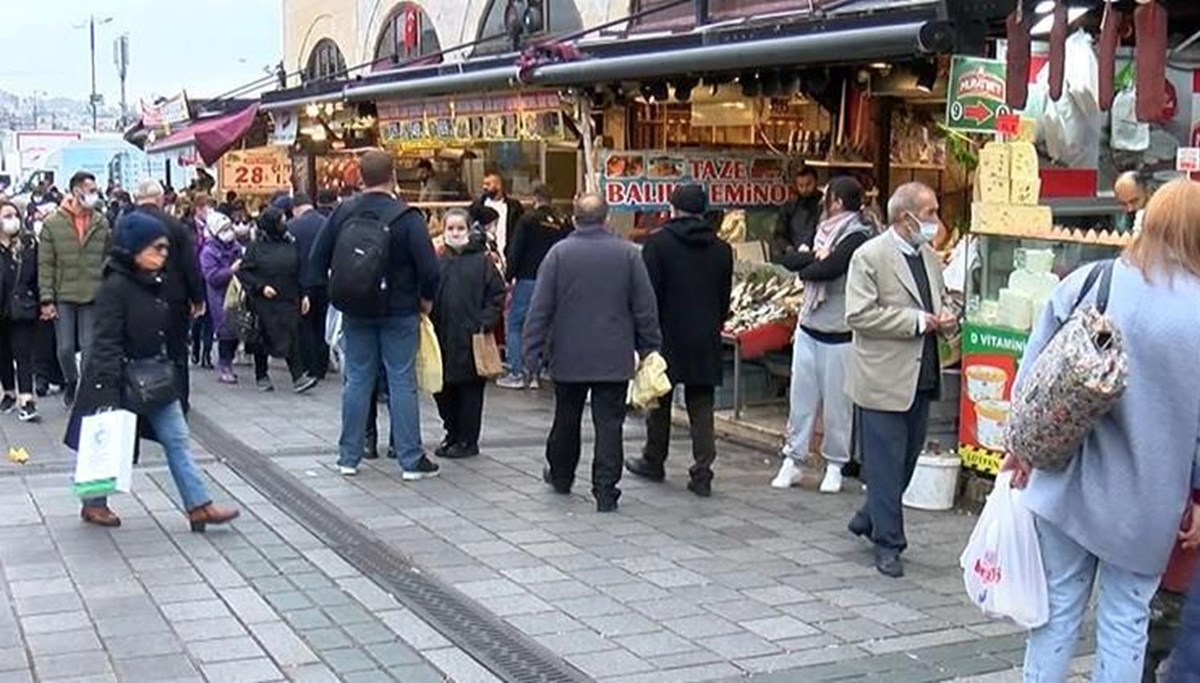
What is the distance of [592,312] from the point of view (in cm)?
741

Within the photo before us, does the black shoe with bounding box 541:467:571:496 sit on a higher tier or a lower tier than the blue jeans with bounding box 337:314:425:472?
lower

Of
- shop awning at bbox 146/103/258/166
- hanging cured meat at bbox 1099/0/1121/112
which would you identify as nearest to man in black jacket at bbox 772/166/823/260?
hanging cured meat at bbox 1099/0/1121/112

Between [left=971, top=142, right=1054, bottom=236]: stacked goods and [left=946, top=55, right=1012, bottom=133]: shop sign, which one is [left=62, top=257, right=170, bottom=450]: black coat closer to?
[left=946, top=55, right=1012, bottom=133]: shop sign

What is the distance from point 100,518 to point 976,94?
5087 millimetres

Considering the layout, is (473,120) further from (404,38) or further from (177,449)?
(404,38)

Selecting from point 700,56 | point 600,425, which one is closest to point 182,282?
point 600,425

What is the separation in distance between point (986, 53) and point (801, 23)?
1.44 metres

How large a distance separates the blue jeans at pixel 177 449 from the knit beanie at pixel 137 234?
0.81 metres

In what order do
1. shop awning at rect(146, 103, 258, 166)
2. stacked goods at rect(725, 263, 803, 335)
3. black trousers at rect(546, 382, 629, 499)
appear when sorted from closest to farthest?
black trousers at rect(546, 382, 629, 499) → stacked goods at rect(725, 263, 803, 335) → shop awning at rect(146, 103, 258, 166)

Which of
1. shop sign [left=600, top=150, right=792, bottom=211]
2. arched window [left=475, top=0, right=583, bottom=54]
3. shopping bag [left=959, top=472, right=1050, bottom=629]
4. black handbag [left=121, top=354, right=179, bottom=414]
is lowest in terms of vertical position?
shopping bag [left=959, top=472, right=1050, bottom=629]

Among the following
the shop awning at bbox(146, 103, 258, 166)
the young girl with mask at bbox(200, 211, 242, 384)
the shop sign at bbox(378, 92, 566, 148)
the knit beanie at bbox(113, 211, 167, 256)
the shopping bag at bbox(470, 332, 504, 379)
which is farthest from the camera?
the shop awning at bbox(146, 103, 258, 166)

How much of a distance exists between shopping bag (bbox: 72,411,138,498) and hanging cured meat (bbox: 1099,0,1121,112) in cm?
500

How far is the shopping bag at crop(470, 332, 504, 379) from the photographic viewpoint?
883 centimetres

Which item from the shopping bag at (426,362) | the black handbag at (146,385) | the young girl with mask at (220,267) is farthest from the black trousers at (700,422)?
the young girl with mask at (220,267)
